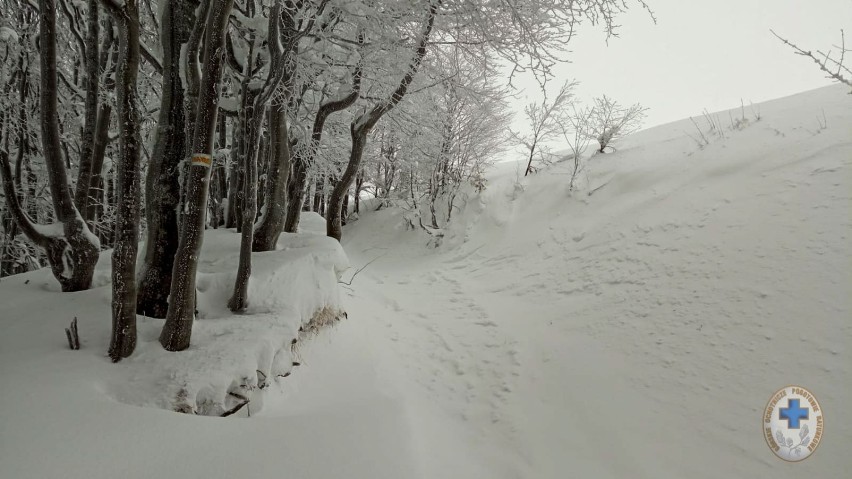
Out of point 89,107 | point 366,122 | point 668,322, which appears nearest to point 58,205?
point 89,107

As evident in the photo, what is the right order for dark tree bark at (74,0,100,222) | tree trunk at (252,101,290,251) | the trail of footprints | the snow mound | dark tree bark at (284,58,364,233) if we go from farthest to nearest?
dark tree bark at (284,58,364,233) < tree trunk at (252,101,290,251) < the trail of footprints < dark tree bark at (74,0,100,222) < the snow mound

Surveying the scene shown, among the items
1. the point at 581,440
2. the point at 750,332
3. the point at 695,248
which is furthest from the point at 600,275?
the point at 581,440

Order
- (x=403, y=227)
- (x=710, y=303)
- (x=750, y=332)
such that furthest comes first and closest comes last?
1. (x=403, y=227)
2. (x=710, y=303)
3. (x=750, y=332)

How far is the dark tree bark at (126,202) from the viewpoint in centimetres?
234

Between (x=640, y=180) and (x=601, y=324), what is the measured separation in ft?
15.1

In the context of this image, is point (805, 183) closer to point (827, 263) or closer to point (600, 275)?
point (827, 263)

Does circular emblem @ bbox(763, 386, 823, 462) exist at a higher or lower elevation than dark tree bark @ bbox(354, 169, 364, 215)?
lower

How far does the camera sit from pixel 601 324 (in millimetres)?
4062

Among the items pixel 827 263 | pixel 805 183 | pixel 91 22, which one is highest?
pixel 91 22

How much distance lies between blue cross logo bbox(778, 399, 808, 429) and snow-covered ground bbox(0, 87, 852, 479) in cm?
13

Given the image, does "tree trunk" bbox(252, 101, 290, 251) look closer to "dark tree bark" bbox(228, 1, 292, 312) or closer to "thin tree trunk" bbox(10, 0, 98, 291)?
"dark tree bark" bbox(228, 1, 292, 312)

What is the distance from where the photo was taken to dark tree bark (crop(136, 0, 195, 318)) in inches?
112

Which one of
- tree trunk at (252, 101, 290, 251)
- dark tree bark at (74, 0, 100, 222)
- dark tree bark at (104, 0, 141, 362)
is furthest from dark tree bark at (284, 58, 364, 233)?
dark tree bark at (104, 0, 141, 362)

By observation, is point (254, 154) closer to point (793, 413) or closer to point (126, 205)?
point (126, 205)
